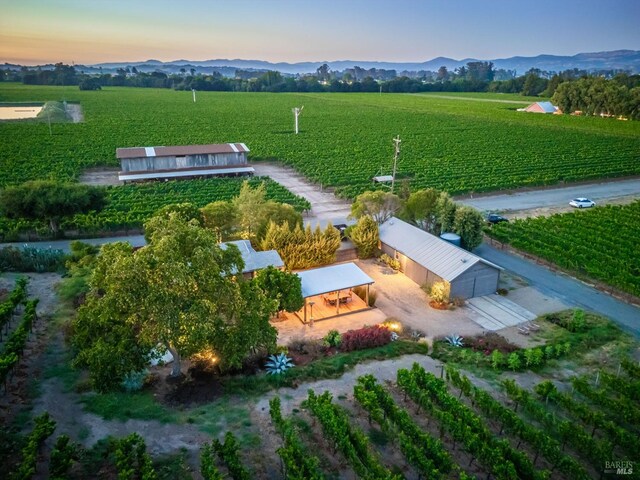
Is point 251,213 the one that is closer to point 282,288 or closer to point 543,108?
point 282,288

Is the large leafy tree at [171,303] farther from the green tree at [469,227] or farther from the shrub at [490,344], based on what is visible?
the green tree at [469,227]

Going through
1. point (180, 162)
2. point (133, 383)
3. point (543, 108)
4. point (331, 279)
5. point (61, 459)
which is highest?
point (543, 108)

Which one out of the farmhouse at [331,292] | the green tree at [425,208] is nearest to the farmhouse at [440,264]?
the green tree at [425,208]

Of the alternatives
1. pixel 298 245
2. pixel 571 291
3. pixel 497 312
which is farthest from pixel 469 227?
pixel 298 245

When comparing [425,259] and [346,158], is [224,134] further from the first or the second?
[425,259]

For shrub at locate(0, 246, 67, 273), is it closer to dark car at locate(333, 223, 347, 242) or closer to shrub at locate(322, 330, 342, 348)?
shrub at locate(322, 330, 342, 348)

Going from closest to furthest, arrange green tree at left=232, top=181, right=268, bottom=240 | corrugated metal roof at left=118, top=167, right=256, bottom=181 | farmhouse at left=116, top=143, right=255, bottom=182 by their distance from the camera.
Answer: green tree at left=232, top=181, right=268, bottom=240, corrugated metal roof at left=118, top=167, right=256, bottom=181, farmhouse at left=116, top=143, right=255, bottom=182

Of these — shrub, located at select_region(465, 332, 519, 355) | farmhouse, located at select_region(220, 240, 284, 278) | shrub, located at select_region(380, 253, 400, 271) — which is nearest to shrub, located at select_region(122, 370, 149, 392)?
farmhouse, located at select_region(220, 240, 284, 278)
